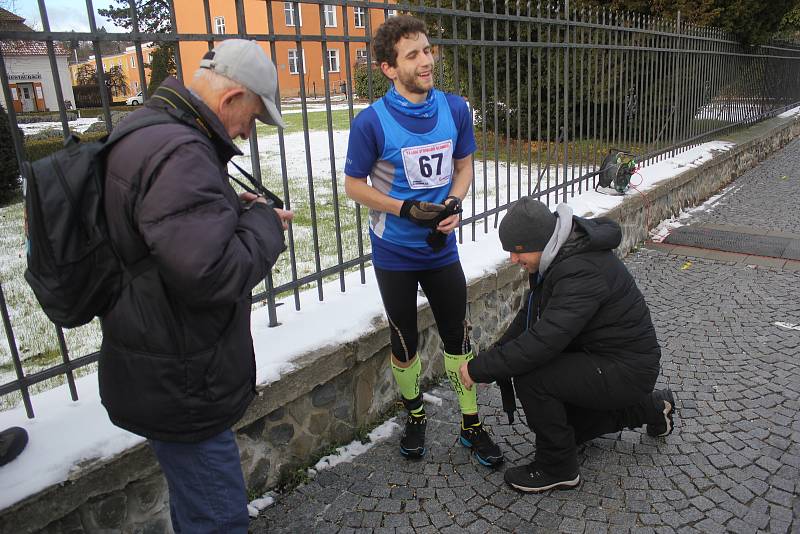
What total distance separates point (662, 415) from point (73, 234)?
2716 mm

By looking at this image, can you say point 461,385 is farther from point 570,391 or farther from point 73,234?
point 73,234

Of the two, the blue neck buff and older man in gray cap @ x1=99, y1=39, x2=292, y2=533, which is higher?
the blue neck buff

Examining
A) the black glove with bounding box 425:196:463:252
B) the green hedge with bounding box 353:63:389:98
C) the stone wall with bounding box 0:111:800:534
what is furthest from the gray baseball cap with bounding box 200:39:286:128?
the green hedge with bounding box 353:63:389:98

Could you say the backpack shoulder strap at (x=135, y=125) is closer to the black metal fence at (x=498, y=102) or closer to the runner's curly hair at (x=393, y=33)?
the black metal fence at (x=498, y=102)

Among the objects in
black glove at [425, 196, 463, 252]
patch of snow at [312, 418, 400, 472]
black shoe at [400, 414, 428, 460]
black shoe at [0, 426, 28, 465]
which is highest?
black glove at [425, 196, 463, 252]

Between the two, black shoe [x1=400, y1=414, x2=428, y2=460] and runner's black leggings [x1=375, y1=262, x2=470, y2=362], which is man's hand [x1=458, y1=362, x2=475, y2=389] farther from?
black shoe [x1=400, y1=414, x2=428, y2=460]

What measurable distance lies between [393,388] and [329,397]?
553mm

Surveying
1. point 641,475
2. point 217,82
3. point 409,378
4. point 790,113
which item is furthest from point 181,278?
point 790,113

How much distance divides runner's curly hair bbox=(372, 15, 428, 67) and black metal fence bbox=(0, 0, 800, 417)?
421mm

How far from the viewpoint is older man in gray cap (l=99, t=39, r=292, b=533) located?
1.51 m

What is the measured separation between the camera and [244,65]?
1.66 metres

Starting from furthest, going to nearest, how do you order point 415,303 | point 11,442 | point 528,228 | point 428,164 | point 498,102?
point 498,102 < point 415,303 < point 428,164 < point 528,228 < point 11,442

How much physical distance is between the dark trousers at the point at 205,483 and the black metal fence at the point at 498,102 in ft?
2.70

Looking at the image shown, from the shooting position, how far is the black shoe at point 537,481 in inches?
109
